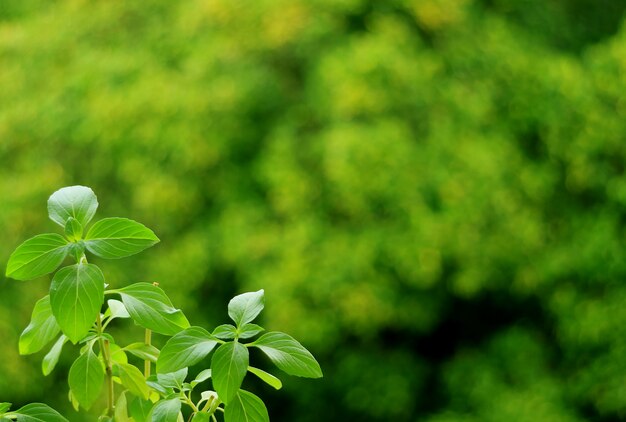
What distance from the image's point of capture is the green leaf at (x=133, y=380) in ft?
1.74

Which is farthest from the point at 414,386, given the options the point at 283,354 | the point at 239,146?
the point at 283,354

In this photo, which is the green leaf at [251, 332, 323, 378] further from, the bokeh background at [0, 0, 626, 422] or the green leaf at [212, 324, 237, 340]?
the bokeh background at [0, 0, 626, 422]

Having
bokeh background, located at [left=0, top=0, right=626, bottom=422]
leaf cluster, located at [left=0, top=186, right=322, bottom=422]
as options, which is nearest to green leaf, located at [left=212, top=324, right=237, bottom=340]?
leaf cluster, located at [left=0, top=186, right=322, bottom=422]

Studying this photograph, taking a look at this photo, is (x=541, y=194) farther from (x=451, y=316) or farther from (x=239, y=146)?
(x=239, y=146)

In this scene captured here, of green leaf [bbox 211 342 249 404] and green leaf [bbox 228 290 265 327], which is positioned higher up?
green leaf [bbox 228 290 265 327]

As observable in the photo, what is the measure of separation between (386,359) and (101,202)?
47.0 inches

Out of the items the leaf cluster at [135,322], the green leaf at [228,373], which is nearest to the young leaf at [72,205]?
the leaf cluster at [135,322]

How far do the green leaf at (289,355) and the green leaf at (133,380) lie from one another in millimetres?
74

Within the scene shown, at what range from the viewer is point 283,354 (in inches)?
19.5

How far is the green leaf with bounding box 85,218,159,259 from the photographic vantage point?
0.49 meters

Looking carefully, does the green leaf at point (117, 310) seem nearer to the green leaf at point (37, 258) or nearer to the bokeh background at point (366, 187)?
the green leaf at point (37, 258)

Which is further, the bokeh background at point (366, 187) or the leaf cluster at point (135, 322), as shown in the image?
the bokeh background at point (366, 187)

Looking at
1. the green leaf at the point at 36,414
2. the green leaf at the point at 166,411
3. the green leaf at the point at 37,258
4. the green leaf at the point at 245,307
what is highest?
the green leaf at the point at 37,258

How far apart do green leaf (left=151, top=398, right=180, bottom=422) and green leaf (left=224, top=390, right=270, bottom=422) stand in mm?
24
